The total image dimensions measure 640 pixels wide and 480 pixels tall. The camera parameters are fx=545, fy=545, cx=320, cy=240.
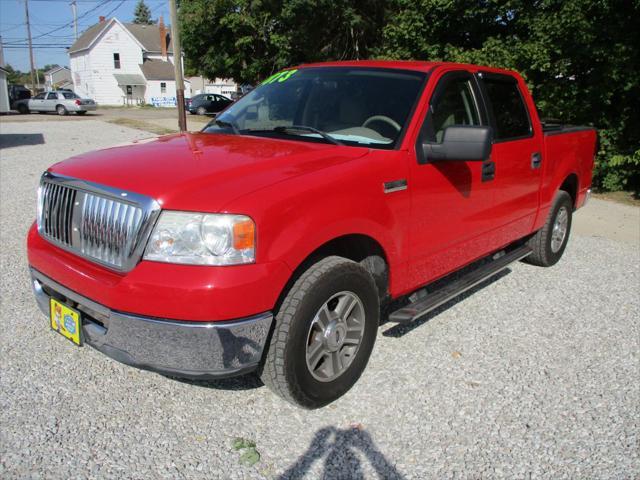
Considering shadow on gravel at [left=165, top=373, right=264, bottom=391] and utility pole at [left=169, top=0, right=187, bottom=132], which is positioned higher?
utility pole at [left=169, top=0, right=187, bottom=132]

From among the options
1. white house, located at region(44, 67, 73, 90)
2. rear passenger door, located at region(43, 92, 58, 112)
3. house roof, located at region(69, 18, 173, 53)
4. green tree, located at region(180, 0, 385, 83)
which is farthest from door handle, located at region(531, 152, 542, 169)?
white house, located at region(44, 67, 73, 90)

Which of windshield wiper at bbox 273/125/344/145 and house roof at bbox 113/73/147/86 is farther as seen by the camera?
house roof at bbox 113/73/147/86

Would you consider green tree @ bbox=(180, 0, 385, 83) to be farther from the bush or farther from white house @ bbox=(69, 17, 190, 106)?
white house @ bbox=(69, 17, 190, 106)

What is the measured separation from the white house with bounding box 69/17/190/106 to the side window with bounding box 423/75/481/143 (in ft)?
187

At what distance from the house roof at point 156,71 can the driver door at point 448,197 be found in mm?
59145

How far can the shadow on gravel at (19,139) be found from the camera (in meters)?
16.6

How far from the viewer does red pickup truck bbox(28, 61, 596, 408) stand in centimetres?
248

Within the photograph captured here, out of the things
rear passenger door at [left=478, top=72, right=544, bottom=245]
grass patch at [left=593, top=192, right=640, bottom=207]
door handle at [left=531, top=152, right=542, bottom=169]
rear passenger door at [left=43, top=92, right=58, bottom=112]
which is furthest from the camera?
rear passenger door at [left=43, top=92, right=58, bottom=112]

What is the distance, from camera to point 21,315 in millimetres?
4160

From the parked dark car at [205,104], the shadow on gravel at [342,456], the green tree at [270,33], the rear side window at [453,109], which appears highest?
the green tree at [270,33]

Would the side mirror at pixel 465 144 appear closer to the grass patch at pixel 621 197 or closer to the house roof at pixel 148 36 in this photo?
the grass patch at pixel 621 197

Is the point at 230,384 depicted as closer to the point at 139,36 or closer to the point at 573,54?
the point at 573,54

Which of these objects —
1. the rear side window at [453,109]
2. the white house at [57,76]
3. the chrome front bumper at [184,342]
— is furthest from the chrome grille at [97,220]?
the white house at [57,76]

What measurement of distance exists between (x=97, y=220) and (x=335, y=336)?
1.38 metres
